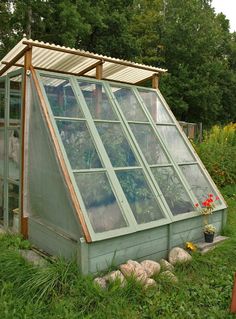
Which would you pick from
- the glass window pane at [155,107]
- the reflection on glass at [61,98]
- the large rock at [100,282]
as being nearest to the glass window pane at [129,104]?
the glass window pane at [155,107]

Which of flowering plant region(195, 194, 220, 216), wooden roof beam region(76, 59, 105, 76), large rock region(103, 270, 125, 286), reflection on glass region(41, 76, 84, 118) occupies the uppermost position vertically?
wooden roof beam region(76, 59, 105, 76)

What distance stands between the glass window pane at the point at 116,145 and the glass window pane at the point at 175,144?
72 centimetres

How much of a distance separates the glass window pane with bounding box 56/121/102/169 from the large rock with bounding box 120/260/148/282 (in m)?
1.08

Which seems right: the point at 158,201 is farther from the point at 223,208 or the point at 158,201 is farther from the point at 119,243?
the point at 223,208

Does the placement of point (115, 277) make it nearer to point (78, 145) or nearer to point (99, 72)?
point (78, 145)

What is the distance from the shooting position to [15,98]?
13.1 feet

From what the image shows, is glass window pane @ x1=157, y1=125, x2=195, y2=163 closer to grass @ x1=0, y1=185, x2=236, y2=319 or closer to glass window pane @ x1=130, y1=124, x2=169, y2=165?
glass window pane @ x1=130, y1=124, x2=169, y2=165

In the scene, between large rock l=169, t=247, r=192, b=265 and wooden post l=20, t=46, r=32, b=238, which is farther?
wooden post l=20, t=46, r=32, b=238

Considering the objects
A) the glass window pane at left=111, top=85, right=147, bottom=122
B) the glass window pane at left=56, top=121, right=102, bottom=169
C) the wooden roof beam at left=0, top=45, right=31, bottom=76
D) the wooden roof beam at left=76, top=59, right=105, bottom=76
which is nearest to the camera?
the glass window pane at left=56, top=121, right=102, bottom=169

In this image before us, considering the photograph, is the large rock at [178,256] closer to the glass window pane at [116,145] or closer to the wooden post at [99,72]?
the glass window pane at [116,145]

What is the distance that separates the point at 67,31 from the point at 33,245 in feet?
34.1

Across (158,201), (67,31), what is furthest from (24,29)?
(158,201)

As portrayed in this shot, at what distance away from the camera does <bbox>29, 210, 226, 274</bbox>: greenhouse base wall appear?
9.86 ft

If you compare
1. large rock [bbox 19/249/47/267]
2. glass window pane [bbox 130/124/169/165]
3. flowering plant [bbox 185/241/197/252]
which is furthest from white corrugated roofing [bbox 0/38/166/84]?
flowering plant [bbox 185/241/197/252]
